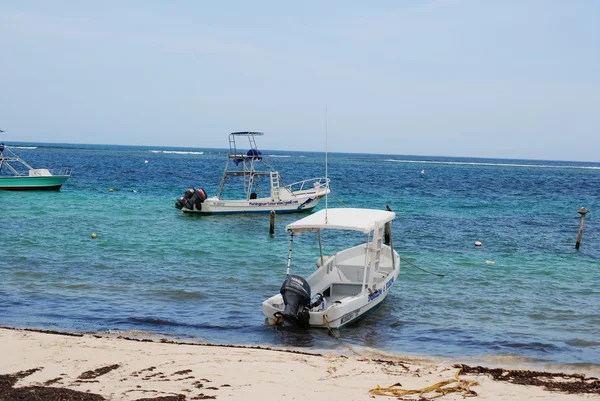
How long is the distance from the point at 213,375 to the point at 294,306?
4646 millimetres

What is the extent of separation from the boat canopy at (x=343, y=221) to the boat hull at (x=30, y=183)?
3359 cm

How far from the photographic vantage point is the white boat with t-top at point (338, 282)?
15125 millimetres

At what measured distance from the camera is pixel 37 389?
9516 mm

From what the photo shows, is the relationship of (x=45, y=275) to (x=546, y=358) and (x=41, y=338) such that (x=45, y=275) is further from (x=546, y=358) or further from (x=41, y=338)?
(x=546, y=358)

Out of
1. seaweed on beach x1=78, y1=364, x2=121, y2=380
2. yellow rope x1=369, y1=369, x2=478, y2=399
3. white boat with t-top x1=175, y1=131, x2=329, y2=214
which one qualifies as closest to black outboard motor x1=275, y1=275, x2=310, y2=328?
seaweed on beach x1=78, y1=364, x2=121, y2=380

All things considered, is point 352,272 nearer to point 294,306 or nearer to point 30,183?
point 294,306

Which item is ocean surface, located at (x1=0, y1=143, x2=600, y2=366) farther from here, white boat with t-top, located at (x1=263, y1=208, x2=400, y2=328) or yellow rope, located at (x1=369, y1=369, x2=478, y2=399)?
yellow rope, located at (x1=369, y1=369, x2=478, y2=399)

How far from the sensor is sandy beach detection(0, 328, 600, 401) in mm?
9688

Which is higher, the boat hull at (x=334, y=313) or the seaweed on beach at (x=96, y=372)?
the seaweed on beach at (x=96, y=372)

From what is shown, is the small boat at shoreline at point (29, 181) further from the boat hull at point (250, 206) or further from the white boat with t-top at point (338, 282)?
the white boat with t-top at point (338, 282)

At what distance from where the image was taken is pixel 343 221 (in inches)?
641

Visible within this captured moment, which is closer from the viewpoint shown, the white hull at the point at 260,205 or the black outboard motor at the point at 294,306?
the black outboard motor at the point at 294,306

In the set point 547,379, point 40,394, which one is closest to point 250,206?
point 547,379

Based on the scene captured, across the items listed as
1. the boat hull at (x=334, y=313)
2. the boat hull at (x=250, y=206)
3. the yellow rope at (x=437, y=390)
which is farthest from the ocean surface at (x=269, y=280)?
the yellow rope at (x=437, y=390)
